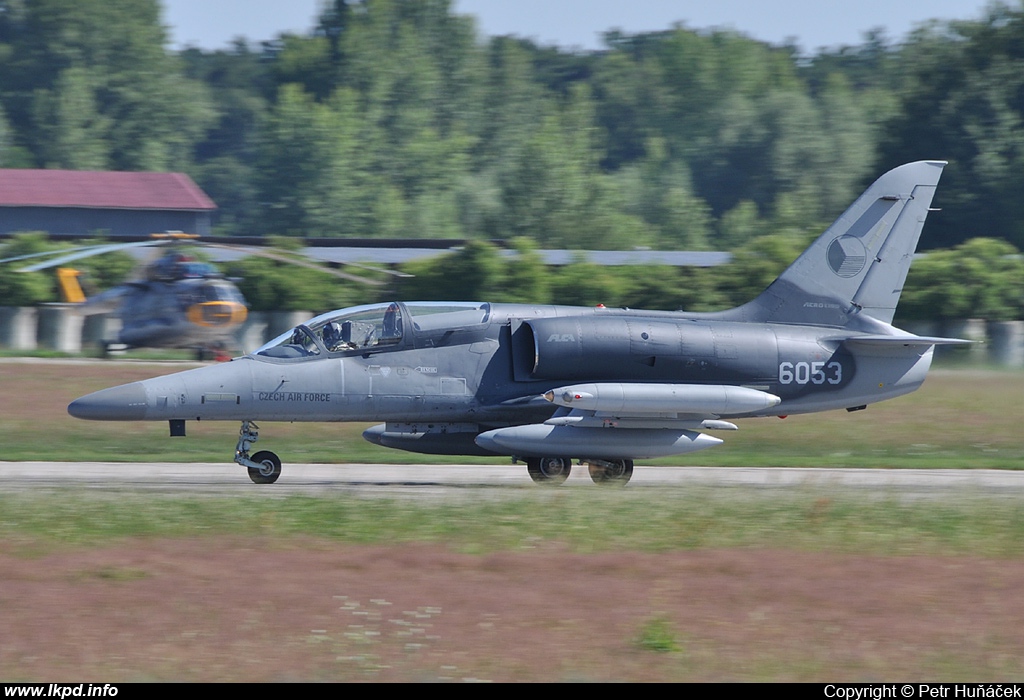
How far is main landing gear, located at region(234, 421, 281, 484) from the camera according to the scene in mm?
14719

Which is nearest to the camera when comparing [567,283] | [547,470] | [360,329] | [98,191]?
[360,329]

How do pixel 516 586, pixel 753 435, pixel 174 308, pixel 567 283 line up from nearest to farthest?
1. pixel 516 586
2. pixel 753 435
3. pixel 174 308
4. pixel 567 283

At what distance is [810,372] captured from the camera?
52.5 feet

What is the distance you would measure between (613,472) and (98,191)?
165ft

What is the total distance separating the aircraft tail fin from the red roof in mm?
45758

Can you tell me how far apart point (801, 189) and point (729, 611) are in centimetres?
6946

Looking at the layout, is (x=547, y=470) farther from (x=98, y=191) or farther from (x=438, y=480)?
(x=98, y=191)

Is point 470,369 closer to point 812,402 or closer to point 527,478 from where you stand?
point 527,478

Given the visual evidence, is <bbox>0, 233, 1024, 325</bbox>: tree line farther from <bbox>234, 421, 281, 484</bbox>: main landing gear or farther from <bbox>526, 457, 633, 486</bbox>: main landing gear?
<bbox>234, 421, 281, 484</bbox>: main landing gear

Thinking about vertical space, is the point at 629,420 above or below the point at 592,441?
above

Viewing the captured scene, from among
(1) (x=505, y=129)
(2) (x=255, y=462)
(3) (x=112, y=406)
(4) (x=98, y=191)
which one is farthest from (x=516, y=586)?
(1) (x=505, y=129)

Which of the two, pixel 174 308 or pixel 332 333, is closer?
pixel 332 333

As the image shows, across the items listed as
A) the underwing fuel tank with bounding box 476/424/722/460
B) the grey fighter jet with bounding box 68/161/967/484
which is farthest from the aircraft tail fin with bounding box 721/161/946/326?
the underwing fuel tank with bounding box 476/424/722/460

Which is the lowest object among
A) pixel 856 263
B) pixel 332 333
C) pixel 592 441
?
pixel 592 441
